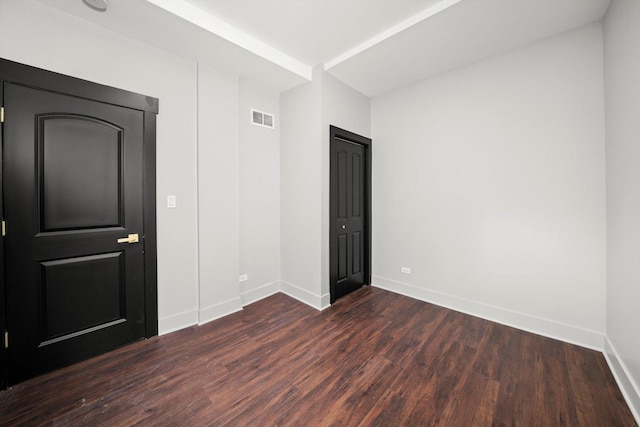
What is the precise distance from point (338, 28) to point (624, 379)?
374 cm

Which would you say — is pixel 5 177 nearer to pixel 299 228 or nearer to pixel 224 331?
pixel 224 331

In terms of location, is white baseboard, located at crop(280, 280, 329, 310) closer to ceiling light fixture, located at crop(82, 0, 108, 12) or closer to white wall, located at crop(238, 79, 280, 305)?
white wall, located at crop(238, 79, 280, 305)

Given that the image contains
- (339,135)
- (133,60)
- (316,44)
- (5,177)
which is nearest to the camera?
(5,177)

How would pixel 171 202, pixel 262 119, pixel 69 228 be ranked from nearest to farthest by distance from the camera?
pixel 69 228 < pixel 171 202 < pixel 262 119

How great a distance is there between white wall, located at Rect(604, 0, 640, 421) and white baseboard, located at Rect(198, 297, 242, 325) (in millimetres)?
3409

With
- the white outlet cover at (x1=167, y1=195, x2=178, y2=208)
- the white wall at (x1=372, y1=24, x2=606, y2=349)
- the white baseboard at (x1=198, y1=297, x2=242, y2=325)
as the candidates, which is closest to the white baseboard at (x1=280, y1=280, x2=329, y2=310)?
the white baseboard at (x1=198, y1=297, x2=242, y2=325)

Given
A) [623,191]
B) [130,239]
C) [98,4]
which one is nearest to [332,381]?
[130,239]

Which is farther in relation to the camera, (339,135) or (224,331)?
(339,135)

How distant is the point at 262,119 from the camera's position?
338 centimetres

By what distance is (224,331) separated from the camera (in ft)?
8.38

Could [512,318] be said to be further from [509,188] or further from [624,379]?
[509,188]

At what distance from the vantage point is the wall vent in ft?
10.8

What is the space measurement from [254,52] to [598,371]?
426 centimetres

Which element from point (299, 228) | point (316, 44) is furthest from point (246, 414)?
point (316, 44)
